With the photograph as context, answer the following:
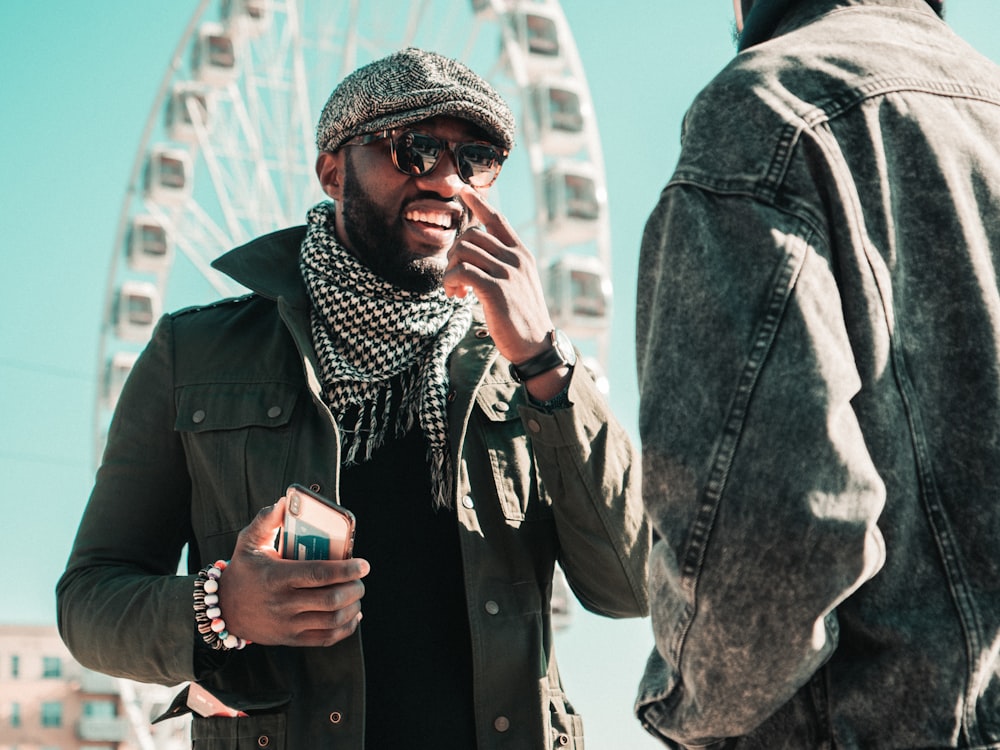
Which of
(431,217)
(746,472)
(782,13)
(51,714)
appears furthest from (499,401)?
(51,714)

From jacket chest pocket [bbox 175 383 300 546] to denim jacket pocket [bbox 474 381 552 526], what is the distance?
1.20 ft

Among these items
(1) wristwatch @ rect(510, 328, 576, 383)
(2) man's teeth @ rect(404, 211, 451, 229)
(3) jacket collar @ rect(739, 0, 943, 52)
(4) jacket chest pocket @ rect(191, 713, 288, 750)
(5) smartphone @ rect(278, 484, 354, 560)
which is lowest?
(4) jacket chest pocket @ rect(191, 713, 288, 750)

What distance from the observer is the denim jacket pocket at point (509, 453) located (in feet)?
8.15

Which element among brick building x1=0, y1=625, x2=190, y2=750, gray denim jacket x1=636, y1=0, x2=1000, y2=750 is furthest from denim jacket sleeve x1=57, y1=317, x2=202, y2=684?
brick building x1=0, y1=625, x2=190, y2=750

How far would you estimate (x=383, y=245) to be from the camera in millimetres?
2803

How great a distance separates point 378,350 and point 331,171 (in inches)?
21.5

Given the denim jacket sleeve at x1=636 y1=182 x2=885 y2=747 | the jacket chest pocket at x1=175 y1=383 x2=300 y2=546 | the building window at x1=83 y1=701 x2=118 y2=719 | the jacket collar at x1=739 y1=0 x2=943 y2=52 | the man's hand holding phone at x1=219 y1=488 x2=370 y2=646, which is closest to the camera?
the denim jacket sleeve at x1=636 y1=182 x2=885 y2=747

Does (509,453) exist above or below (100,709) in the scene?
above

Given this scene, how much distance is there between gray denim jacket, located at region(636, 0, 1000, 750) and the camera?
4.27 ft

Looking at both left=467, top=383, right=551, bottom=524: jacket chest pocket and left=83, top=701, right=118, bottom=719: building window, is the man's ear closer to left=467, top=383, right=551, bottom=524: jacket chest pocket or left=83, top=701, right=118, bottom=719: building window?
left=467, top=383, right=551, bottom=524: jacket chest pocket

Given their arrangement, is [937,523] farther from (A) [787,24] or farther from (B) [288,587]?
(B) [288,587]

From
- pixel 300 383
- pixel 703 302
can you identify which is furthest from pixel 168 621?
pixel 703 302

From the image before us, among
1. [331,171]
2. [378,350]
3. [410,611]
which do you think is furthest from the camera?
[331,171]

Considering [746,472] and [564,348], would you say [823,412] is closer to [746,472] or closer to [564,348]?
[746,472]
